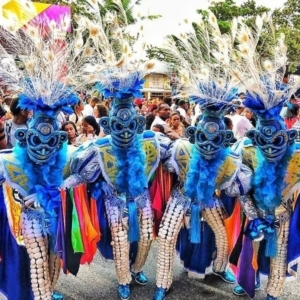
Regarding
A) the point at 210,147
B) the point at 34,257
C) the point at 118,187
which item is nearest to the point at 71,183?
the point at 118,187

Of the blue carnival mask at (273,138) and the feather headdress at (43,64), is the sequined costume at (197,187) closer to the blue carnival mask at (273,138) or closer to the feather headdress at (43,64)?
the blue carnival mask at (273,138)

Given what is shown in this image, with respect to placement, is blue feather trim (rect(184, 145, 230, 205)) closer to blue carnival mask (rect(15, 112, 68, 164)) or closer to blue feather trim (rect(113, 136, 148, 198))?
blue feather trim (rect(113, 136, 148, 198))

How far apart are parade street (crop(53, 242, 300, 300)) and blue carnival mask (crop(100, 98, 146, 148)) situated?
124cm

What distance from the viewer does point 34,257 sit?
2.92m

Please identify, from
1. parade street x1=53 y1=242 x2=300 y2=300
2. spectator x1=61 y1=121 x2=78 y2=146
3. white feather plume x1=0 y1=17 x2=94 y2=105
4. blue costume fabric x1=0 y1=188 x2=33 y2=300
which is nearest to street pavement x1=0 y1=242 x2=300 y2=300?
parade street x1=53 y1=242 x2=300 y2=300

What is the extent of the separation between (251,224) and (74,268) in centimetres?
133

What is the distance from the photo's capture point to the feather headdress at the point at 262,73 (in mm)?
2830

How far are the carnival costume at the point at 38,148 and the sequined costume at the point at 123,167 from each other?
247 millimetres

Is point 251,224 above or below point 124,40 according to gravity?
below

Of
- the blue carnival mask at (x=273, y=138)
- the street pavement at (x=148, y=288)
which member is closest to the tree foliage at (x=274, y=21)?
the blue carnival mask at (x=273, y=138)

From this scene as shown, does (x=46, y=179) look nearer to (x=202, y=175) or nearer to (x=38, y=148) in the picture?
(x=38, y=148)

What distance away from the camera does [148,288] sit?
359cm

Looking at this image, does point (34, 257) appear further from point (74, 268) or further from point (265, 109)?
point (265, 109)

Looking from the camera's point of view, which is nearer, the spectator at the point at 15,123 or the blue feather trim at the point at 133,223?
the blue feather trim at the point at 133,223
